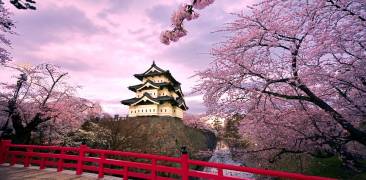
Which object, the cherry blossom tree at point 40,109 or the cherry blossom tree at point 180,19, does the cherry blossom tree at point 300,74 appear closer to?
the cherry blossom tree at point 180,19

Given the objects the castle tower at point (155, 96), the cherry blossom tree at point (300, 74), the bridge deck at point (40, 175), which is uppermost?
the castle tower at point (155, 96)

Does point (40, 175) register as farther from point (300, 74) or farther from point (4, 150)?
point (300, 74)

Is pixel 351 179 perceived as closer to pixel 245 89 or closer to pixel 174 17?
pixel 245 89

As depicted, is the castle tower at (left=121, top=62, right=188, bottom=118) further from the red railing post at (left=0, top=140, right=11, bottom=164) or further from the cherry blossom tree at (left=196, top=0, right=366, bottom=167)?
the cherry blossom tree at (left=196, top=0, right=366, bottom=167)

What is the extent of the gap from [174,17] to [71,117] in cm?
2053

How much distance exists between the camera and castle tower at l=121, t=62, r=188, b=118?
A: 43688 mm

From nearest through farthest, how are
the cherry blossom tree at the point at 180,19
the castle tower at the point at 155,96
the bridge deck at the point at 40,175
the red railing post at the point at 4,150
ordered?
the cherry blossom tree at the point at 180,19 < the bridge deck at the point at 40,175 < the red railing post at the point at 4,150 < the castle tower at the point at 155,96

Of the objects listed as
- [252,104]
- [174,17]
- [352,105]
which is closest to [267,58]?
[252,104]

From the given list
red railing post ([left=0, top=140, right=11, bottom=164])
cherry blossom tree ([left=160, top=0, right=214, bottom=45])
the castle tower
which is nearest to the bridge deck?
red railing post ([left=0, top=140, right=11, bottom=164])

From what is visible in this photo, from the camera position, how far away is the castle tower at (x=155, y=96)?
4369 cm

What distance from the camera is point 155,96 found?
45.2 meters

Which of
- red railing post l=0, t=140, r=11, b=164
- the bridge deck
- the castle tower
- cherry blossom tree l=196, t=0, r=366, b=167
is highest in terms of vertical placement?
the castle tower

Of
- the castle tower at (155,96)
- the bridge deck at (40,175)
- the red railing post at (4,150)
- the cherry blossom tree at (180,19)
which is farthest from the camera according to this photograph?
the castle tower at (155,96)

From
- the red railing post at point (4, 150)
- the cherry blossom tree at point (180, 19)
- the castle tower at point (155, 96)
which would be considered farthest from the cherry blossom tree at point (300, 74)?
the castle tower at point (155, 96)
